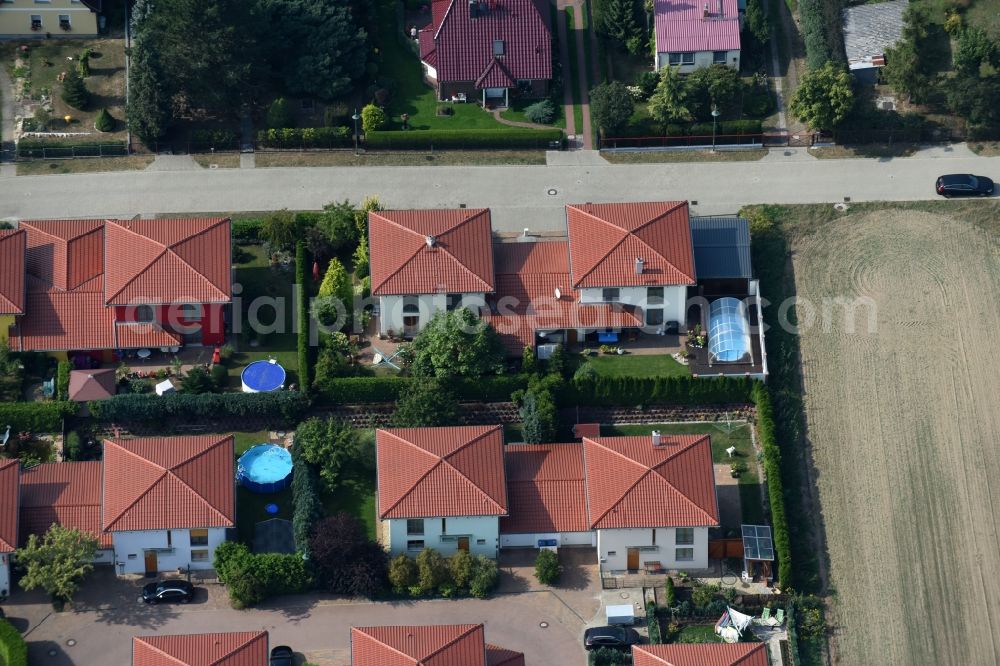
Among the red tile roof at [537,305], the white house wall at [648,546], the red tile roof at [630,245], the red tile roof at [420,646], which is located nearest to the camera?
the red tile roof at [420,646]

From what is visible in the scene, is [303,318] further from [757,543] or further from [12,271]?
[757,543]

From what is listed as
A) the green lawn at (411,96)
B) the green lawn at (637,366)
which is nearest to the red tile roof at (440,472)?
the green lawn at (637,366)

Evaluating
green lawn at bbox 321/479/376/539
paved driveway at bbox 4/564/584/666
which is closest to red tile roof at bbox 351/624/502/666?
paved driveway at bbox 4/564/584/666

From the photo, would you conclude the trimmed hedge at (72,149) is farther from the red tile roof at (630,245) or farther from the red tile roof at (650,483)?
the red tile roof at (650,483)

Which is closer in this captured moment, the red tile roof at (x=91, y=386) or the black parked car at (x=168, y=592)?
the black parked car at (x=168, y=592)

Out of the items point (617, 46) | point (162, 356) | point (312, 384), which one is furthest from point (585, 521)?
point (617, 46)

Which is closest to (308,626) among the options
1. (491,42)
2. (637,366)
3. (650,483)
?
(650,483)
